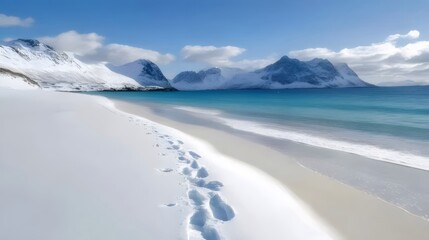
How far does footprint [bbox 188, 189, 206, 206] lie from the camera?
16.8 feet

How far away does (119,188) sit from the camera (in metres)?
5.44

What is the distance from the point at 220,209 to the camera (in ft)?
16.5

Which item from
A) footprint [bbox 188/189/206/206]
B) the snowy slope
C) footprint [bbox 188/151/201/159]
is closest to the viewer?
footprint [bbox 188/189/206/206]

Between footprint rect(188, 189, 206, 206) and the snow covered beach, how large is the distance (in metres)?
0.02

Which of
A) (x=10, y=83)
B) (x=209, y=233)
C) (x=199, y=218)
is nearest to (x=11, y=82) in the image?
(x=10, y=83)

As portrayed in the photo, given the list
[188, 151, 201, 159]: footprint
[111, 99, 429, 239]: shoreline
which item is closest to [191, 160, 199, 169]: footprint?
[188, 151, 201, 159]: footprint

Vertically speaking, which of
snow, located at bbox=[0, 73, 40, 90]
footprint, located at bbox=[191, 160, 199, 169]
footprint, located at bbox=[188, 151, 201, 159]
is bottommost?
footprint, located at bbox=[188, 151, 201, 159]

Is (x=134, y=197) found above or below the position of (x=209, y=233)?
above

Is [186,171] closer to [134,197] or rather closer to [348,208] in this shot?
[134,197]

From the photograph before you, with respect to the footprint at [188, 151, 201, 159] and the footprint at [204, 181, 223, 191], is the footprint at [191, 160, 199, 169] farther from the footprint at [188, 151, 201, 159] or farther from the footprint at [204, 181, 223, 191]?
the footprint at [204, 181, 223, 191]

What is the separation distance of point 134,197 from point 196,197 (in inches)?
41.3

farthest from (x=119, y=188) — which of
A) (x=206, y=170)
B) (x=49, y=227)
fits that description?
(x=206, y=170)

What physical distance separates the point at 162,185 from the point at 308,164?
5612 mm

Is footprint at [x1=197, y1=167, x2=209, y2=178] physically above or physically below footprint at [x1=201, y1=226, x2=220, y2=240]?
below
